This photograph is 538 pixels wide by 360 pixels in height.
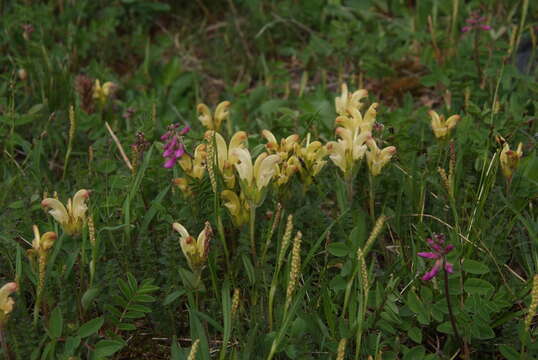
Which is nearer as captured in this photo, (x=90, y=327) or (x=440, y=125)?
(x=90, y=327)

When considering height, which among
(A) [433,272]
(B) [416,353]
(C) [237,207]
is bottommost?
Answer: (B) [416,353]

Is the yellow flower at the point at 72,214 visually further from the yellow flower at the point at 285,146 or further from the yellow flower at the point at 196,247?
the yellow flower at the point at 285,146

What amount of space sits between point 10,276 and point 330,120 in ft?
5.23

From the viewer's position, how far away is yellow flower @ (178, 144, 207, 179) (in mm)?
2248

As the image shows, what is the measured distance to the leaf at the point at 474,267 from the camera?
1.98 m

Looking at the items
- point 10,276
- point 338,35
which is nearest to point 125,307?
point 10,276

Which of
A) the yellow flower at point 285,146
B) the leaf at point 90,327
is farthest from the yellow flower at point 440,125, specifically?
the leaf at point 90,327

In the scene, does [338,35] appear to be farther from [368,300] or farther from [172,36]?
[368,300]

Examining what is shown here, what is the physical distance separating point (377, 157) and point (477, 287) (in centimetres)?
55

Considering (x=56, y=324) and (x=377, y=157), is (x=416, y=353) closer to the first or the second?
(x=377, y=157)

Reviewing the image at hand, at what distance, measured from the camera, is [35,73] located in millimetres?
3453

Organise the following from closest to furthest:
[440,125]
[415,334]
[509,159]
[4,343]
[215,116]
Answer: [4,343] → [415,334] → [509,159] → [440,125] → [215,116]

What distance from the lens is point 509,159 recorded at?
2.31 metres

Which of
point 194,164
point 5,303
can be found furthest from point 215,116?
point 5,303
